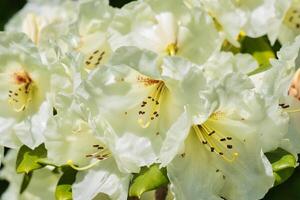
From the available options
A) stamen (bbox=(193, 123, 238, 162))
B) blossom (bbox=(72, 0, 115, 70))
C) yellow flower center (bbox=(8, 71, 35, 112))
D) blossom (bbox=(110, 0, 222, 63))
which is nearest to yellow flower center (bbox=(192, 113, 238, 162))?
stamen (bbox=(193, 123, 238, 162))

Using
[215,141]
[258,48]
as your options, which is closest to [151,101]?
[215,141]

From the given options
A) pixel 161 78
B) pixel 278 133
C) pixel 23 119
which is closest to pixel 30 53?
pixel 23 119

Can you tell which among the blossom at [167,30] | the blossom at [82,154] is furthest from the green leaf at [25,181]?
the blossom at [167,30]

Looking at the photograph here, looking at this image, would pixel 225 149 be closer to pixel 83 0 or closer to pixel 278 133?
pixel 278 133

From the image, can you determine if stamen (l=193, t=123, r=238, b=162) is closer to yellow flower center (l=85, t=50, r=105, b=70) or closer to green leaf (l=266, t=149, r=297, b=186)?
green leaf (l=266, t=149, r=297, b=186)

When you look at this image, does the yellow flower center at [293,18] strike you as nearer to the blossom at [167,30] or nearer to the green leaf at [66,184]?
the blossom at [167,30]

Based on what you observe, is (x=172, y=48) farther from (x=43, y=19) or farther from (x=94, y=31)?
(x=43, y=19)
